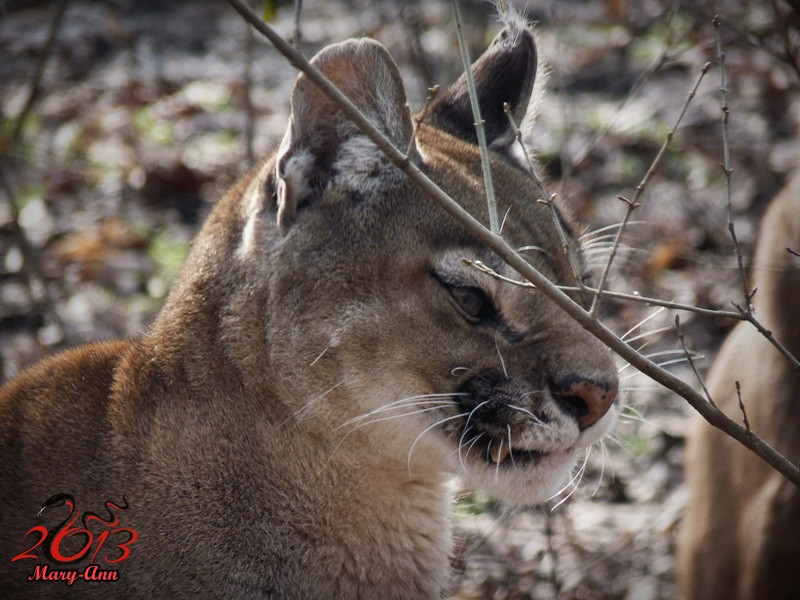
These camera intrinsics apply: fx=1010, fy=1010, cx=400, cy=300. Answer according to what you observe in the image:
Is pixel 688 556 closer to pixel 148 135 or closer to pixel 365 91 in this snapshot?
pixel 365 91

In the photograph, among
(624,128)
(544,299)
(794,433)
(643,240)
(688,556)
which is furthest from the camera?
(624,128)

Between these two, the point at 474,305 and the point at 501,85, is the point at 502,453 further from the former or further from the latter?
the point at 501,85

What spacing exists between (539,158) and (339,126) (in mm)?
4264

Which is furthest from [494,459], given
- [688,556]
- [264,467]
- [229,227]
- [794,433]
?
[688,556]

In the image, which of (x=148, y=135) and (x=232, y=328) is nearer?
(x=232, y=328)

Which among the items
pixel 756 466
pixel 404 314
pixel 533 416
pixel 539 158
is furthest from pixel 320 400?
pixel 539 158

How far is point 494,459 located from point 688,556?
1.96m

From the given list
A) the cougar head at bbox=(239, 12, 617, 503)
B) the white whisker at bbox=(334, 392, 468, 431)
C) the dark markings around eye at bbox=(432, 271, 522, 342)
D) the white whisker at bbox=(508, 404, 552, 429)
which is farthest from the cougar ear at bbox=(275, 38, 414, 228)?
the white whisker at bbox=(508, 404, 552, 429)

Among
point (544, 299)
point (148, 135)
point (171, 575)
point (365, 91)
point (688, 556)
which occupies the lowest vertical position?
point (148, 135)

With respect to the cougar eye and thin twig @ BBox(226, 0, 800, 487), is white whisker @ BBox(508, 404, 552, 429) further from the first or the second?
thin twig @ BBox(226, 0, 800, 487)

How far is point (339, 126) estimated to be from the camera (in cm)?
367

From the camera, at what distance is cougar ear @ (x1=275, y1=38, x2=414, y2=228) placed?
352 cm

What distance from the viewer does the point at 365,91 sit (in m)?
3.60

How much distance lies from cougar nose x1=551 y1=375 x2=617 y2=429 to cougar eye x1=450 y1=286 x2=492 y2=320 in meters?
0.37
